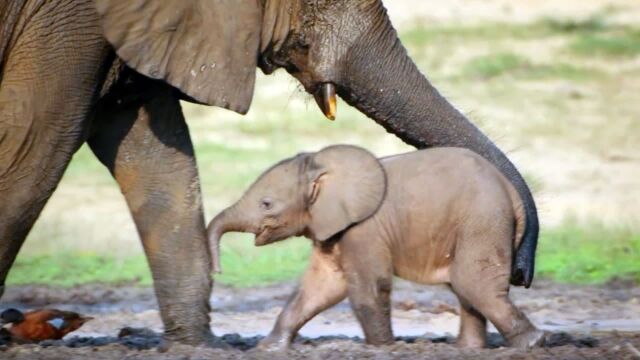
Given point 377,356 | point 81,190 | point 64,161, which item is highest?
point 81,190

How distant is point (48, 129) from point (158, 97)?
0.81 meters

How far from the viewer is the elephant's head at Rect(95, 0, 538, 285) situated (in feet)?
24.2

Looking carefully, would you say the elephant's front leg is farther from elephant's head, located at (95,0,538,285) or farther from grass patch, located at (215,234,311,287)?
grass patch, located at (215,234,311,287)

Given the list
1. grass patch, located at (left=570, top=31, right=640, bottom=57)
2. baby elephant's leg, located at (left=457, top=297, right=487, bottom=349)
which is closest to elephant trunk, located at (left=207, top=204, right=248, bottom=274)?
baby elephant's leg, located at (left=457, top=297, right=487, bottom=349)

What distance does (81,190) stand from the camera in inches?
532

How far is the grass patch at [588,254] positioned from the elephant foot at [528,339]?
2.94m

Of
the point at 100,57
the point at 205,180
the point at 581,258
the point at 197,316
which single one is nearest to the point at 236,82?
the point at 100,57

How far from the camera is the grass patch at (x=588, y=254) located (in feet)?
35.2

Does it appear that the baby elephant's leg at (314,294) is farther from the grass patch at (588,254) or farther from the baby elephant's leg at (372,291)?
the grass patch at (588,254)

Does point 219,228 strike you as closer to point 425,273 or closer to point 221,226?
point 221,226

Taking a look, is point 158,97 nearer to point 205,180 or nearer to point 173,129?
point 173,129

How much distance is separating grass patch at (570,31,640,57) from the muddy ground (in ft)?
22.1

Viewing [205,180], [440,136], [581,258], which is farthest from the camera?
[205,180]

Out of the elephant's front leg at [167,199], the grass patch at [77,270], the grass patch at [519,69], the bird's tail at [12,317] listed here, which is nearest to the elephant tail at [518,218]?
the elephant's front leg at [167,199]
